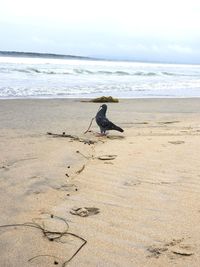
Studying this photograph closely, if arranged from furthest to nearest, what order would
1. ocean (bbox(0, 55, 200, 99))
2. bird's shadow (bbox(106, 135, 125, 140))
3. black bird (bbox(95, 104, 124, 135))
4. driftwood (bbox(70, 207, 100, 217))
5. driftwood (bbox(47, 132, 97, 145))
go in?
ocean (bbox(0, 55, 200, 99)) → black bird (bbox(95, 104, 124, 135)) → bird's shadow (bbox(106, 135, 125, 140)) → driftwood (bbox(47, 132, 97, 145)) → driftwood (bbox(70, 207, 100, 217))

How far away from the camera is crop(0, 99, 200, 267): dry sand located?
2.61 meters

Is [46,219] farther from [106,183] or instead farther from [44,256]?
[106,183]

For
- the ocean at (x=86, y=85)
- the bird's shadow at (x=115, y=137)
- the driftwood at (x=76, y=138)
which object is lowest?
the ocean at (x=86, y=85)

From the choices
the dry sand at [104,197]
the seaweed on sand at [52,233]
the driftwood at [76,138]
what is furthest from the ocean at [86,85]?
the seaweed on sand at [52,233]

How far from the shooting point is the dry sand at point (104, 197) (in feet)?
8.55

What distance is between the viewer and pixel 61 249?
2656mm

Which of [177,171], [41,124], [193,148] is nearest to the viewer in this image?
[177,171]

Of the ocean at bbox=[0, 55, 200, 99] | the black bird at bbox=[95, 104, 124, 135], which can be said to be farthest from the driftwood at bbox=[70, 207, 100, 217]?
the ocean at bbox=[0, 55, 200, 99]

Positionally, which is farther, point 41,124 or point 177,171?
point 41,124

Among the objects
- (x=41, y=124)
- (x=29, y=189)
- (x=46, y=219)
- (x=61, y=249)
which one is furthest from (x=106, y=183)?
(x=41, y=124)

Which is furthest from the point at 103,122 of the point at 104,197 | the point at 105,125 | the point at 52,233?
the point at 52,233

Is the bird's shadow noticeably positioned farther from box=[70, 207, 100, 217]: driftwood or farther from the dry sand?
box=[70, 207, 100, 217]: driftwood

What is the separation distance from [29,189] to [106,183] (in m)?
0.70

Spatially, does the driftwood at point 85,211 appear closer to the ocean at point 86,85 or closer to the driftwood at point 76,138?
the driftwood at point 76,138
